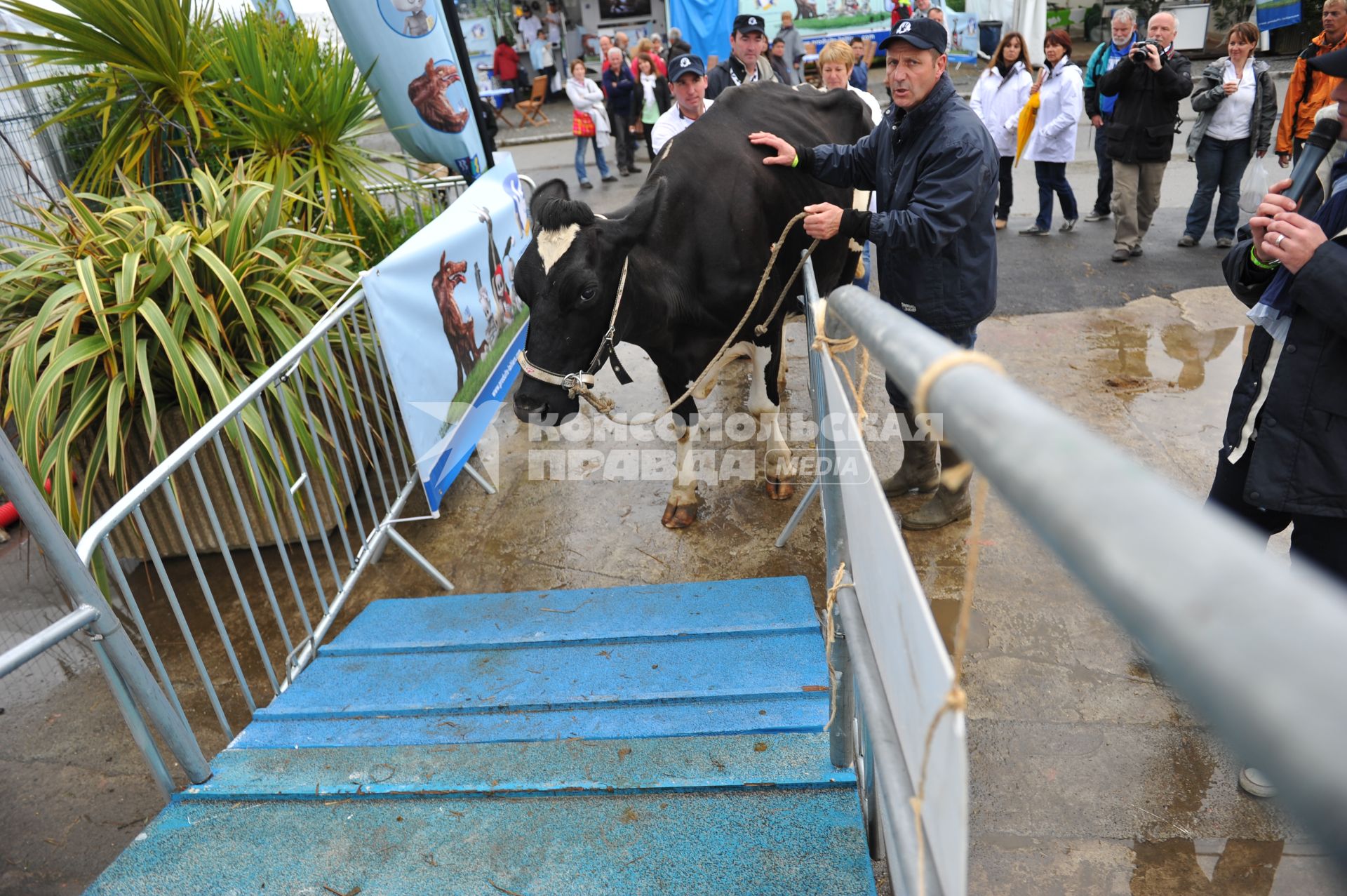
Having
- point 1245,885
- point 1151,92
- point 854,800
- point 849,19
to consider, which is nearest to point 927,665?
point 854,800

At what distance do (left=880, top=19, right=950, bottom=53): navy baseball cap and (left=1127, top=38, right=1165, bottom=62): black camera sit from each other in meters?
5.10

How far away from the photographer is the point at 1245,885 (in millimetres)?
2482

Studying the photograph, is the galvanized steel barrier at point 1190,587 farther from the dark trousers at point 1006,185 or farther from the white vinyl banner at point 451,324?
the dark trousers at point 1006,185

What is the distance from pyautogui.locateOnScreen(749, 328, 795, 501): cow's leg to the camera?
4.86 meters

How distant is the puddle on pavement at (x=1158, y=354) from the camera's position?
5617 mm

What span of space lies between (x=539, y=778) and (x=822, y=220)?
7.72 ft

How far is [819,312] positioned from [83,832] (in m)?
3.42

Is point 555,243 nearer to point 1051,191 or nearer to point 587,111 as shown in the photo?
point 1051,191

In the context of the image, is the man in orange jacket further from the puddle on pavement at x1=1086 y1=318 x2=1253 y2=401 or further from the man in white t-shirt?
the man in white t-shirt

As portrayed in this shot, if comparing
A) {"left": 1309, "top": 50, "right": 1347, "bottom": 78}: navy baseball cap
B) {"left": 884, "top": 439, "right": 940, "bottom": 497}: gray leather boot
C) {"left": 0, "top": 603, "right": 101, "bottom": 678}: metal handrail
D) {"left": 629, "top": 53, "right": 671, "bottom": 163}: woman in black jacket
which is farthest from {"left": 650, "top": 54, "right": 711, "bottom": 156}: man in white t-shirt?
{"left": 629, "top": 53, "right": 671, "bottom": 163}: woman in black jacket

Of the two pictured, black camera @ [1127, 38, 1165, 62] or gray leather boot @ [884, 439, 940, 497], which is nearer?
gray leather boot @ [884, 439, 940, 497]

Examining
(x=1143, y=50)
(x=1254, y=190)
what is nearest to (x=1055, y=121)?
(x=1143, y=50)

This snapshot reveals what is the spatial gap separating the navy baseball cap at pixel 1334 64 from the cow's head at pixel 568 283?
97.6 inches

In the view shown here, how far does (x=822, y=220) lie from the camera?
3.47 metres
